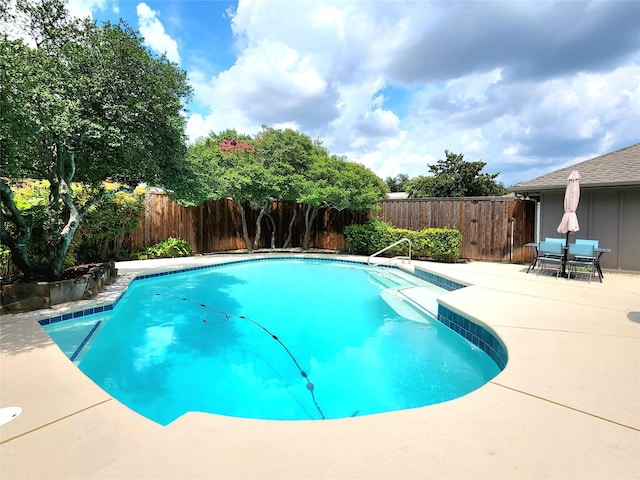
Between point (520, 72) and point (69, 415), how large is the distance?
1183 centimetres

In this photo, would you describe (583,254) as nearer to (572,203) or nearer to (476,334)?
(572,203)

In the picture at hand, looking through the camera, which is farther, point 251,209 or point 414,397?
point 251,209

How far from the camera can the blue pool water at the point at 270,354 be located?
2.94m

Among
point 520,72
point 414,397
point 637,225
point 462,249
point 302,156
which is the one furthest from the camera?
point 302,156

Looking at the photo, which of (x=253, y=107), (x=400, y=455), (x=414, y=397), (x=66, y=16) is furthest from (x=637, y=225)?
(x=253, y=107)

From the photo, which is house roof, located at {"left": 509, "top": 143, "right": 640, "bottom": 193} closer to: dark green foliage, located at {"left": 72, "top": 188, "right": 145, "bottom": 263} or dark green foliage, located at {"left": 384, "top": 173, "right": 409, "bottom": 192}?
dark green foliage, located at {"left": 72, "top": 188, "right": 145, "bottom": 263}

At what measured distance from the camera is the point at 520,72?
9.00 metres

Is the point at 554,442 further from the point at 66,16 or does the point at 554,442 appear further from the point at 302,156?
the point at 302,156

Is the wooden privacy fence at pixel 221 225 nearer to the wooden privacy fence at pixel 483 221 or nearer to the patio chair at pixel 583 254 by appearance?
the wooden privacy fence at pixel 483 221

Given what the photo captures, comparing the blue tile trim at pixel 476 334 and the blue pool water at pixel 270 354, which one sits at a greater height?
the blue tile trim at pixel 476 334

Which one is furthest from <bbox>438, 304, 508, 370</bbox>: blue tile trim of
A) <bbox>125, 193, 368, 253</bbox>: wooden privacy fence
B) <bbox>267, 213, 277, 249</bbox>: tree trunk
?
<bbox>267, 213, 277, 249</bbox>: tree trunk

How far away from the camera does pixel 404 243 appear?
36.2ft

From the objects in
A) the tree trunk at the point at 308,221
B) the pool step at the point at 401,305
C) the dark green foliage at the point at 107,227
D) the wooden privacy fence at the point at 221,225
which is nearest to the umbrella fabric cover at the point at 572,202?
the pool step at the point at 401,305

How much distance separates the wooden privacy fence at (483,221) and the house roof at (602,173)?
1271 mm
